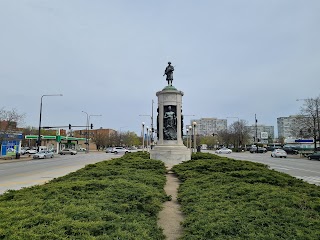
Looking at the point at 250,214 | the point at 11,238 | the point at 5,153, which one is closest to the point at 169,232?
the point at 250,214

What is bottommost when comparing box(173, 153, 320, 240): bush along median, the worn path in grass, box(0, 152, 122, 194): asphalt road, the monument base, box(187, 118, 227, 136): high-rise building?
box(0, 152, 122, 194): asphalt road

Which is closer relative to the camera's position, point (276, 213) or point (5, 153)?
point (276, 213)

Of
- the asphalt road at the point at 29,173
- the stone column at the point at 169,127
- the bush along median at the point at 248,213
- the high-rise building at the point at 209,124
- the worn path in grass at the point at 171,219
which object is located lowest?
the asphalt road at the point at 29,173

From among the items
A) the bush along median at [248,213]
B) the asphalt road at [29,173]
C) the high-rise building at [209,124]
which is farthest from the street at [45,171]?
the high-rise building at [209,124]

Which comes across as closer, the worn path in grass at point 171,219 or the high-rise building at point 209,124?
the worn path in grass at point 171,219

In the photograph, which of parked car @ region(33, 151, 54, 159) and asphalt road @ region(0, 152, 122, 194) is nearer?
asphalt road @ region(0, 152, 122, 194)

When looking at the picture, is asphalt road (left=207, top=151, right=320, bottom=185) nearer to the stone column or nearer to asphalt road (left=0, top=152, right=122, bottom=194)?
the stone column

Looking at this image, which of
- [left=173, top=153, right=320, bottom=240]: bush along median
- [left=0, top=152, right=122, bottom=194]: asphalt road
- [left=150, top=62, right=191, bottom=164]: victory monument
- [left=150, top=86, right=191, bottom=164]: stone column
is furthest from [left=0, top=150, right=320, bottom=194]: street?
[left=173, top=153, right=320, bottom=240]: bush along median

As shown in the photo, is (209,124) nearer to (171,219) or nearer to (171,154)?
(171,154)

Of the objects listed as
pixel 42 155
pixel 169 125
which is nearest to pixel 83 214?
pixel 169 125

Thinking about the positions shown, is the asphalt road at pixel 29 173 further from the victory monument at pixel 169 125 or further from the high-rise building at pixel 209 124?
the high-rise building at pixel 209 124

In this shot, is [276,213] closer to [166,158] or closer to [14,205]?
[14,205]

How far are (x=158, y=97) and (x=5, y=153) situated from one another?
3610cm

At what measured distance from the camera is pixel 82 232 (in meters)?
4.26
